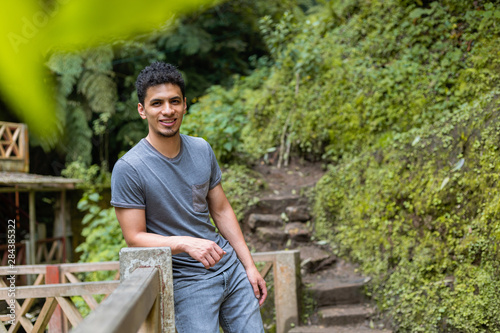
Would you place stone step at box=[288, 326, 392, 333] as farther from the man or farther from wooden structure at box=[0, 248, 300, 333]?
the man

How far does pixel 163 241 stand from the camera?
1784 mm

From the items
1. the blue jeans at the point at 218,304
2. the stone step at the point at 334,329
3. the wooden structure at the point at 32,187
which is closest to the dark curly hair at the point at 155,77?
the blue jeans at the point at 218,304

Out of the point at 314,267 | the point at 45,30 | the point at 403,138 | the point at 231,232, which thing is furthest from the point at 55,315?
the point at 403,138

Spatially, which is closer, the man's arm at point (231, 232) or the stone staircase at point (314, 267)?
the man's arm at point (231, 232)

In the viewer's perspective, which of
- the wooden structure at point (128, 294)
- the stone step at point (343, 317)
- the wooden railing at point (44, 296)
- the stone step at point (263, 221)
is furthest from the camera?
the stone step at point (263, 221)

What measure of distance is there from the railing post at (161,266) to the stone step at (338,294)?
125 inches

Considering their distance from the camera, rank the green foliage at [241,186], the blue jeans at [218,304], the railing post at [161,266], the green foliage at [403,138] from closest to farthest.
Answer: the railing post at [161,266] → the blue jeans at [218,304] → the green foliage at [403,138] → the green foliage at [241,186]

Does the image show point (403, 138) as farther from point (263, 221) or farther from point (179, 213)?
point (179, 213)

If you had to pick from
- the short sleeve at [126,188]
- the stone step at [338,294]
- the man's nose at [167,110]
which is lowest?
the stone step at [338,294]

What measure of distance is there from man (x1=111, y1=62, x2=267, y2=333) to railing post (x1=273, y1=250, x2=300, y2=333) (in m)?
2.12

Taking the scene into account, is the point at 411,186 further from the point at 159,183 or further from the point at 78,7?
the point at 78,7

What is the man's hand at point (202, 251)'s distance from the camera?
1747 mm

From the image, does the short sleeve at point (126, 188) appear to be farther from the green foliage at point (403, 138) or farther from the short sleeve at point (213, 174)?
Result: the green foliage at point (403, 138)

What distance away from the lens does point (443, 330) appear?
377cm
